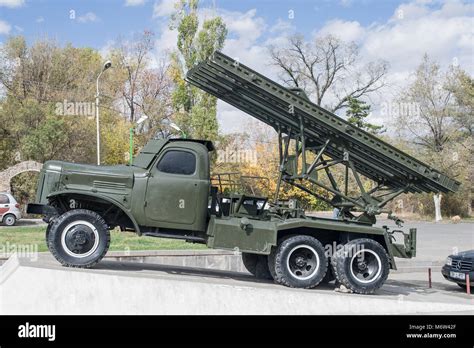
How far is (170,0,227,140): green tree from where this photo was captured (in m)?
40.0

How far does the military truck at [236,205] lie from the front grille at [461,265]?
4.04 metres

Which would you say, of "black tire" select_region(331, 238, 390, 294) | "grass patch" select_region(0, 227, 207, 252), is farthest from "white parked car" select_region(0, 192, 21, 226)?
"black tire" select_region(331, 238, 390, 294)

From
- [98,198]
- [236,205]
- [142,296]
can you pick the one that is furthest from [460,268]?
[98,198]

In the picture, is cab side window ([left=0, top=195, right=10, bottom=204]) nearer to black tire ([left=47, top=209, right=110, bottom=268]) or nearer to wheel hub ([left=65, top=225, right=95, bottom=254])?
black tire ([left=47, top=209, right=110, bottom=268])

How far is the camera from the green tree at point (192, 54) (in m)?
40.0

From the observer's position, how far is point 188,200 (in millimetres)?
9398

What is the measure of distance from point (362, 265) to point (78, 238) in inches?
187

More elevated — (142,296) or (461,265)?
(142,296)

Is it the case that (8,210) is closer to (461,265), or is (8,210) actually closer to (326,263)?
(461,265)

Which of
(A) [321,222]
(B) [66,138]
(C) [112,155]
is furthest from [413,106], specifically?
(A) [321,222]

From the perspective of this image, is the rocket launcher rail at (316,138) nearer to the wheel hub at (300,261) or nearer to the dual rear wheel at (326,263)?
the dual rear wheel at (326,263)

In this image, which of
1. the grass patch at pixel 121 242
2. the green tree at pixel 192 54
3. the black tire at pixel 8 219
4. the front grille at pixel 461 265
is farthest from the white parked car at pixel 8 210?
the front grille at pixel 461 265

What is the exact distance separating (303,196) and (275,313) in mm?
31386

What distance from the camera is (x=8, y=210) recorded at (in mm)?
27188
